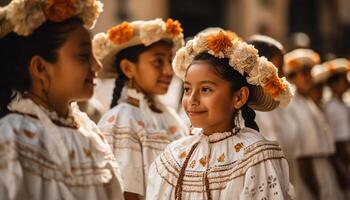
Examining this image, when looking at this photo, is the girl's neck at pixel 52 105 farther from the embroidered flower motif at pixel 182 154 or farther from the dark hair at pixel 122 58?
the dark hair at pixel 122 58

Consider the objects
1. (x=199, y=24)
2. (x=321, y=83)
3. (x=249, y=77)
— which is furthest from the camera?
(x=199, y=24)

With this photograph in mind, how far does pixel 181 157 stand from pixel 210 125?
0.82 feet

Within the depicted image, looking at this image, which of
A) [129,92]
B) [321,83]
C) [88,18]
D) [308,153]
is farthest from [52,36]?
[321,83]

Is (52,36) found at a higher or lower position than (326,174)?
lower

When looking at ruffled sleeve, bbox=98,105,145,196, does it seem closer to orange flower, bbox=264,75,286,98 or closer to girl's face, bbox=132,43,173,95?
girl's face, bbox=132,43,173,95

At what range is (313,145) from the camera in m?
7.37

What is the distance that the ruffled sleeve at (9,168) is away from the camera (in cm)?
290

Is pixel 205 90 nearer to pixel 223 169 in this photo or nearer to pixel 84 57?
pixel 223 169

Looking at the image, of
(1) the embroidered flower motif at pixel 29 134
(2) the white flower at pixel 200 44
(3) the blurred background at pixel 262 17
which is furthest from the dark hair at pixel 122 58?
(3) the blurred background at pixel 262 17

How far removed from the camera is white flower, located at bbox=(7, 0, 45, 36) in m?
3.09

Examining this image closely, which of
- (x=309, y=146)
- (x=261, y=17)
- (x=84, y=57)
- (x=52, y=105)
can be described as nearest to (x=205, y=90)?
(x=84, y=57)

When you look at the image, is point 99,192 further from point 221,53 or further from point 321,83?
point 321,83

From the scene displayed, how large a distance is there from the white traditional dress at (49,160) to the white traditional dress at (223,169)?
0.60m

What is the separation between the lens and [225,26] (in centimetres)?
2056
